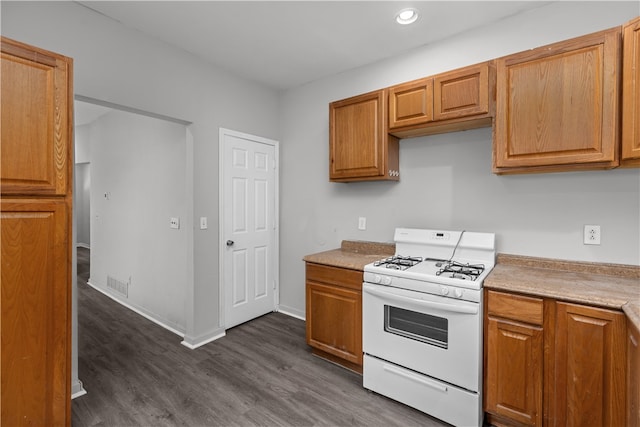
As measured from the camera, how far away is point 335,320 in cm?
250

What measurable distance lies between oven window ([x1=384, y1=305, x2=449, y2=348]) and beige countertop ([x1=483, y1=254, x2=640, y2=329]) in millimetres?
403

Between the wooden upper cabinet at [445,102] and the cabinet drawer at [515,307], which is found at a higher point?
the wooden upper cabinet at [445,102]

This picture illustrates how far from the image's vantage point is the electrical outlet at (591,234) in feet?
6.55

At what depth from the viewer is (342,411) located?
6.62 ft

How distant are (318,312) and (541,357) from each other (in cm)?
155

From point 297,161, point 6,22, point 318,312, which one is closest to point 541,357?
point 318,312

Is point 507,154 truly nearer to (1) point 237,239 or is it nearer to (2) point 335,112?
(2) point 335,112

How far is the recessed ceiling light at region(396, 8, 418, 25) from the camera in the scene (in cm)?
220

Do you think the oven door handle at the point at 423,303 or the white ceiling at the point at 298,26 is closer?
the oven door handle at the point at 423,303

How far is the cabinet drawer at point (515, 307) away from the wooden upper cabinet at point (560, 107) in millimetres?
843

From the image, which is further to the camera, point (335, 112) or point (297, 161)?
point (297, 161)

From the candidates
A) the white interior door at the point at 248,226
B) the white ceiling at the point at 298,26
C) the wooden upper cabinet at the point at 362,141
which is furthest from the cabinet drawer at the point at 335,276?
the white ceiling at the point at 298,26

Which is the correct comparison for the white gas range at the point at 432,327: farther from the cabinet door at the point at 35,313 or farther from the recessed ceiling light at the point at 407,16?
the cabinet door at the point at 35,313

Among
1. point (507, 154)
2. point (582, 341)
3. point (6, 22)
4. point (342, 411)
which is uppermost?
point (6, 22)
